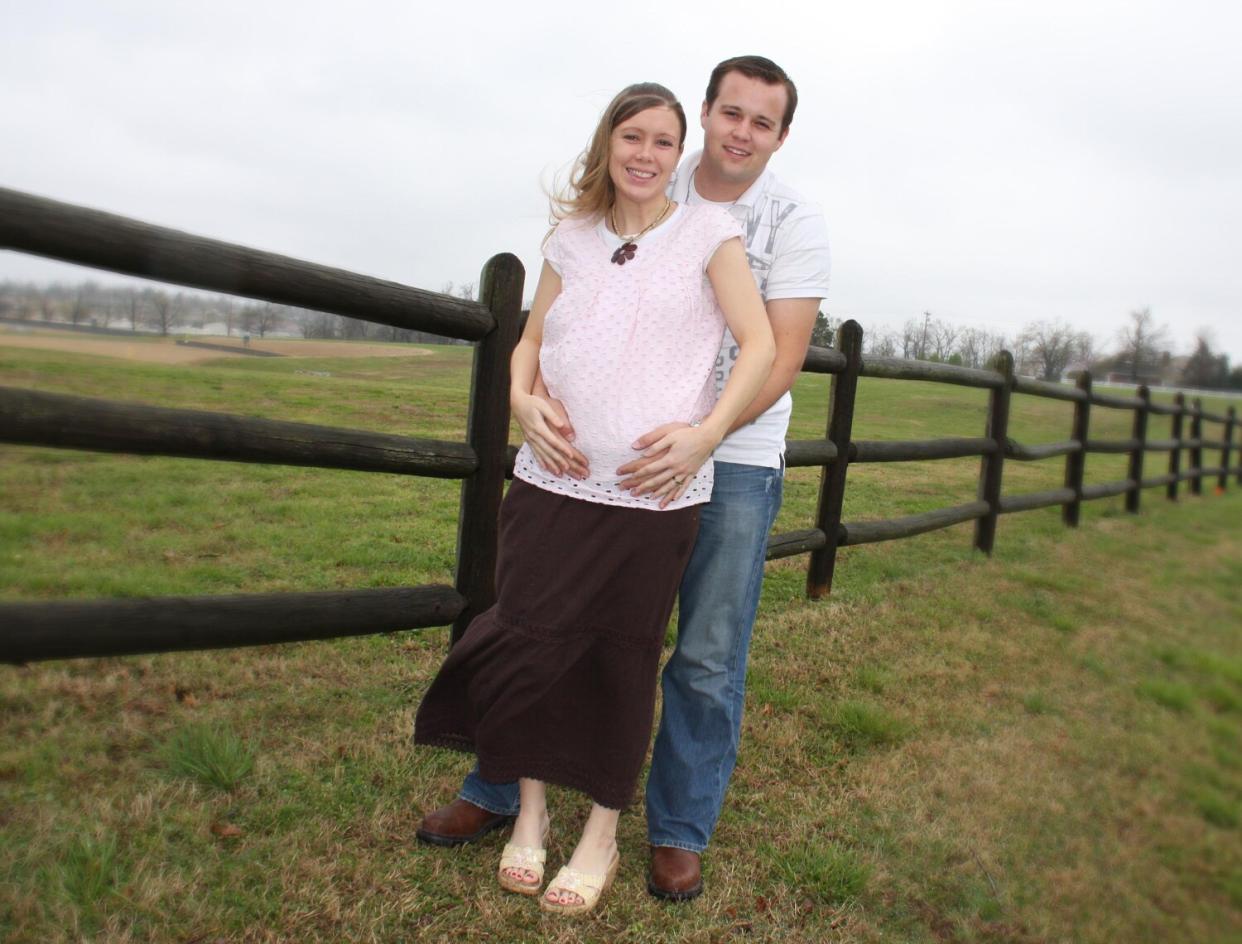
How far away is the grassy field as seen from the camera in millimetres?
762

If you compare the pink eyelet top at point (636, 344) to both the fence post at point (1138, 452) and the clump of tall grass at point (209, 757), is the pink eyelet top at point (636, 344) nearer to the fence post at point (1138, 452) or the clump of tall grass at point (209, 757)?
the clump of tall grass at point (209, 757)

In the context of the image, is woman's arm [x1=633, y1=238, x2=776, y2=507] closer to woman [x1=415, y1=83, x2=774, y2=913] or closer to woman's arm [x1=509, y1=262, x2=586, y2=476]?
woman [x1=415, y1=83, x2=774, y2=913]

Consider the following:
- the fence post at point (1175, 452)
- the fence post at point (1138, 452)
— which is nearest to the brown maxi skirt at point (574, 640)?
the fence post at point (1138, 452)

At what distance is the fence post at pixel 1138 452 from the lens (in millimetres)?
9406

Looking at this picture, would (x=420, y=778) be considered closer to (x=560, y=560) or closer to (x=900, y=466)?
(x=560, y=560)

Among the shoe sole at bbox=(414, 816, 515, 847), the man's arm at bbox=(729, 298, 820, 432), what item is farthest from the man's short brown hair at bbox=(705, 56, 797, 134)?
the shoe sole at bbox=(414, 816, 515, 847)

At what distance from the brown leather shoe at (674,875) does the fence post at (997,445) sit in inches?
196

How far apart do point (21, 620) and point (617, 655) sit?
4.09ft

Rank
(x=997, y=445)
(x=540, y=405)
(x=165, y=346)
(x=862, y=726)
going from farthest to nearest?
1. (x=997, y=445)
2. (x=165, y=346)
3. (x=862, y=726)
4. (x=540, y=405)

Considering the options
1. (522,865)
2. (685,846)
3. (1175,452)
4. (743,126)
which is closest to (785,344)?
(743,126)

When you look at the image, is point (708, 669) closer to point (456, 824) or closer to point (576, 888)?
point (576, 888)

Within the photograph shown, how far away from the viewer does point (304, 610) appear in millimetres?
2354

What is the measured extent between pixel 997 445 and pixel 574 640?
207 inches

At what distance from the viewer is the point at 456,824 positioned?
219 cm
